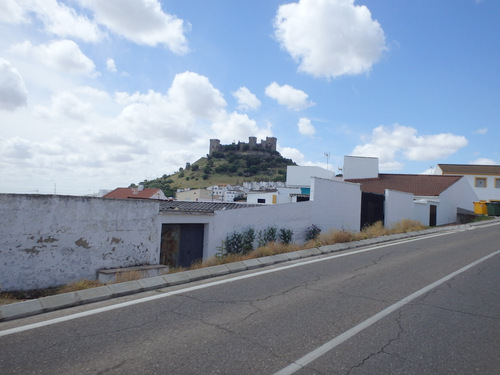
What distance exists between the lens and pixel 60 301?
233 inches

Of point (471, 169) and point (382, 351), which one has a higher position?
point (471, 169)

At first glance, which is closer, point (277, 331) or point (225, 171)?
point (277, 331)

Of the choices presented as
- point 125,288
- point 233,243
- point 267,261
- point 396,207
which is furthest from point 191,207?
point 396,207

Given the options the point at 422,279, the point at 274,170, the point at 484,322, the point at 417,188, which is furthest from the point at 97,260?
the point at 274,170

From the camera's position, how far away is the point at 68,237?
8.97 metres

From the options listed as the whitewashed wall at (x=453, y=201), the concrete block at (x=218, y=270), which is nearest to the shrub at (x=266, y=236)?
the concrete block at (x=218, y=270)

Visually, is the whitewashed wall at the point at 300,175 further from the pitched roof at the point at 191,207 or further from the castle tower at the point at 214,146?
the castle tower at the point at 214,146

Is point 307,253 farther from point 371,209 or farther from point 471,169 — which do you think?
point 471,169

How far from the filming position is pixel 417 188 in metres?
36.5

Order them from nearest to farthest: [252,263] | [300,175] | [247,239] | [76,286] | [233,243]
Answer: [76,286] → [252,263] → [233,243] → [247,239] → [300,175]

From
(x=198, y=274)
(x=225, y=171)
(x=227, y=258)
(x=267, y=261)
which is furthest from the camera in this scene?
(x=225, y=171)

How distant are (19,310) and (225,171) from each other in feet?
380

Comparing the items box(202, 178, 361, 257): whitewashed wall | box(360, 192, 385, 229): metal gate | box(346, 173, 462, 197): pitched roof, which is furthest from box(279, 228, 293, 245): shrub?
box(346, 173, 462, 197): pitched roof

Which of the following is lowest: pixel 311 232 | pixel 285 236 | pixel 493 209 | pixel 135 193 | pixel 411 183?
pixel 285 236
